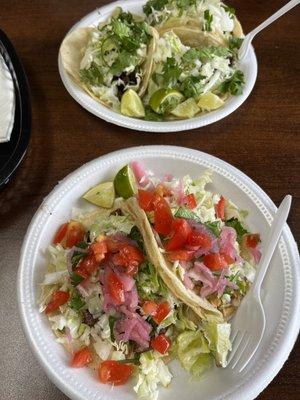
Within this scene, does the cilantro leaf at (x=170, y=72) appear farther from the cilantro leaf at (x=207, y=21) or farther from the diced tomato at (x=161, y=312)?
the diced tomato at (x=161, y=312)

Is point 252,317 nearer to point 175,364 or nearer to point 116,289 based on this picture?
point 175,364

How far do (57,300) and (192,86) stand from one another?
1.15 meters

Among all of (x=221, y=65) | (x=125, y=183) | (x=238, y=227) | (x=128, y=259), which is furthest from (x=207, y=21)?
(x=128, y=259)

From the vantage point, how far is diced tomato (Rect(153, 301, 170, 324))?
155 centimetres

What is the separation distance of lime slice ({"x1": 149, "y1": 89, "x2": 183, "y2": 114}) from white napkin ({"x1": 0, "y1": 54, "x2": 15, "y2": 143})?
0.60 meters

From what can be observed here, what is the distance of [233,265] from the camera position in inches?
65.4

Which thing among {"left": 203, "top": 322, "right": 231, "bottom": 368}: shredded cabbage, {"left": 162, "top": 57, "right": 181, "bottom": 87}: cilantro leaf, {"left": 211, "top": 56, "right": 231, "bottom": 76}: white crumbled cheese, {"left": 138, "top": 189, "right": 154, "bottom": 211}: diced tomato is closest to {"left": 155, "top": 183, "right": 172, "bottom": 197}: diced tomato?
{"left": 138, "top": 189, "right": 154, "bottom": 211}: diced tomato

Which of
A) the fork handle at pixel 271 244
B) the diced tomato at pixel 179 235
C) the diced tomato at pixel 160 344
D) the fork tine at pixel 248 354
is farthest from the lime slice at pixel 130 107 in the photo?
the fork tine at pixel 248 354

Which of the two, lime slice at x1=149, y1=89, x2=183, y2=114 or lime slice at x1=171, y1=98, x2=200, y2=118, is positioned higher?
lime slice at x1=149, y1=89, x2=183, y2=114

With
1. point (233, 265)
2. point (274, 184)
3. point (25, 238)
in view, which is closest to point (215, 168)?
point (274, 184)

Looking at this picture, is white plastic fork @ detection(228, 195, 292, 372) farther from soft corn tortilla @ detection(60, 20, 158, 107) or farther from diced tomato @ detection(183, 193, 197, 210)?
soft corn tortilla @ detection(60, 20, 158, 107)

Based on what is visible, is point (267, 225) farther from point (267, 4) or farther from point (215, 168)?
point (267, 4)

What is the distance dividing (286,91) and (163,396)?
60.9 inches

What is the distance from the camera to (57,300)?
162cm
